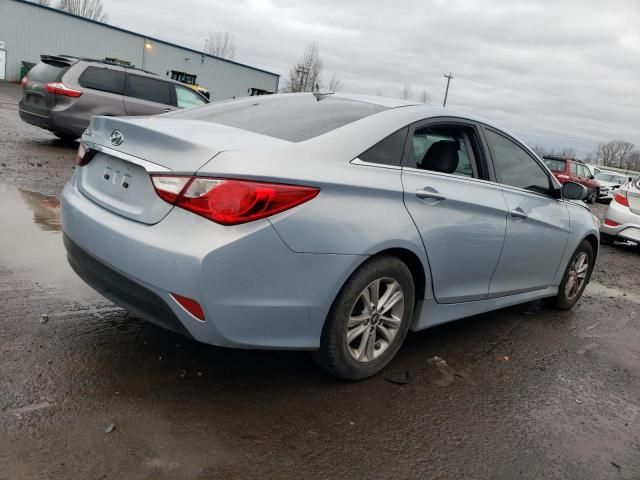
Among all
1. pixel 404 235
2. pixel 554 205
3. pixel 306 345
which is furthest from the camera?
pixel 554 205

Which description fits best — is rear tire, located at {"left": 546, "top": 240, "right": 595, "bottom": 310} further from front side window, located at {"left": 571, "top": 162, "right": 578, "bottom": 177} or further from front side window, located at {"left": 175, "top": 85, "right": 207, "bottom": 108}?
front side window, located at {"left": 571, "top": 162, "right": 578, "bottom": 177}

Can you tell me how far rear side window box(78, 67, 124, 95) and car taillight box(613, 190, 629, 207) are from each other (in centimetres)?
908

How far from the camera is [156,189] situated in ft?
8.40

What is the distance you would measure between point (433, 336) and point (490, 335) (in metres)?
0.55

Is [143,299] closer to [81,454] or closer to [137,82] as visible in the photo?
[81,454]

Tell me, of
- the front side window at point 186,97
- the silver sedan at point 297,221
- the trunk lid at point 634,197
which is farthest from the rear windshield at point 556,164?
the silver sedan at point 297,221

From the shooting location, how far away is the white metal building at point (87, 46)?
3594 centimetres

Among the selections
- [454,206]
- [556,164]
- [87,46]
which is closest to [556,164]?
[556,164]

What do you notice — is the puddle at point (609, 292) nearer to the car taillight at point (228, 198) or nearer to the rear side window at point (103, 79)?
the car taillight at point (228, 198)

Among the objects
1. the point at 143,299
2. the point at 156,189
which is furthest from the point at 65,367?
the point at 156,189

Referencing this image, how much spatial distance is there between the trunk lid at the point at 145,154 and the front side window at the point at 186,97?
8581 millimetres

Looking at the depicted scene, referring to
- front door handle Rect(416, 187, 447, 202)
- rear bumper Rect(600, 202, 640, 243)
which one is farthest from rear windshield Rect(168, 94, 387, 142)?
rear bumper Rect(600, 202, 640, 243)

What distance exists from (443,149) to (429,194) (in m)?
0.45

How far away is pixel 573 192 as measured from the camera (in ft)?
15.6
